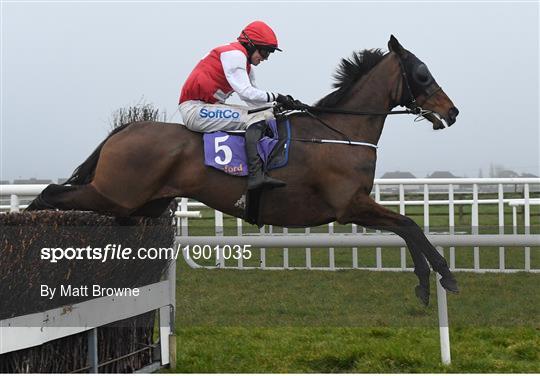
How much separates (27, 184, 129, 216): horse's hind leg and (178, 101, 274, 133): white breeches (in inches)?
25.1

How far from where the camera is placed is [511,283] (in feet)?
26.1

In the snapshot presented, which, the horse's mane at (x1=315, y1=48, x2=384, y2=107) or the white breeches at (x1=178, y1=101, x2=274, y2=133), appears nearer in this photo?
the white breeches at (x1=178, y1=101, x2=274, y2=133)

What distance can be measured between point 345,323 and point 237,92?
2.56 m

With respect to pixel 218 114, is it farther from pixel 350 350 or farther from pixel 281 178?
pixel 350 350

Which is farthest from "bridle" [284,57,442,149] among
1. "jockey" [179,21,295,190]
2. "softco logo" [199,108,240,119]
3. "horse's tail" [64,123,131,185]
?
"horse's tail" [64,123,131,185]

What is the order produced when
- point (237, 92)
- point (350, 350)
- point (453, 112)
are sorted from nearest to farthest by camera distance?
point (237, 92), point (453, 112), point (350, 350)

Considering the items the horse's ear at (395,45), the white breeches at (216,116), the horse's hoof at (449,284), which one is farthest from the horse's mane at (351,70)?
the horse's hoof at (449,284)

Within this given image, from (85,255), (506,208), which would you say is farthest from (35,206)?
(506,208)

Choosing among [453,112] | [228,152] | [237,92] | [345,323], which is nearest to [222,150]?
[228,152]

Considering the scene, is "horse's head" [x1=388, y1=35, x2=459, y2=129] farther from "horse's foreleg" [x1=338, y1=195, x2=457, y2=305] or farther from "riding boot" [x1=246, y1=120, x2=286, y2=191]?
"riding boot" [x1=246, y1=120, x2=286, y2=191]

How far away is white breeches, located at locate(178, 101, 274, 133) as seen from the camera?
14.5 ft

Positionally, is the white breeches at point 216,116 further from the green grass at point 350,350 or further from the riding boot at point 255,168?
the green grass at point 350,350

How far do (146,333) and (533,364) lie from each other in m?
2.39

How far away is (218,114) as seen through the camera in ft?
14.5
